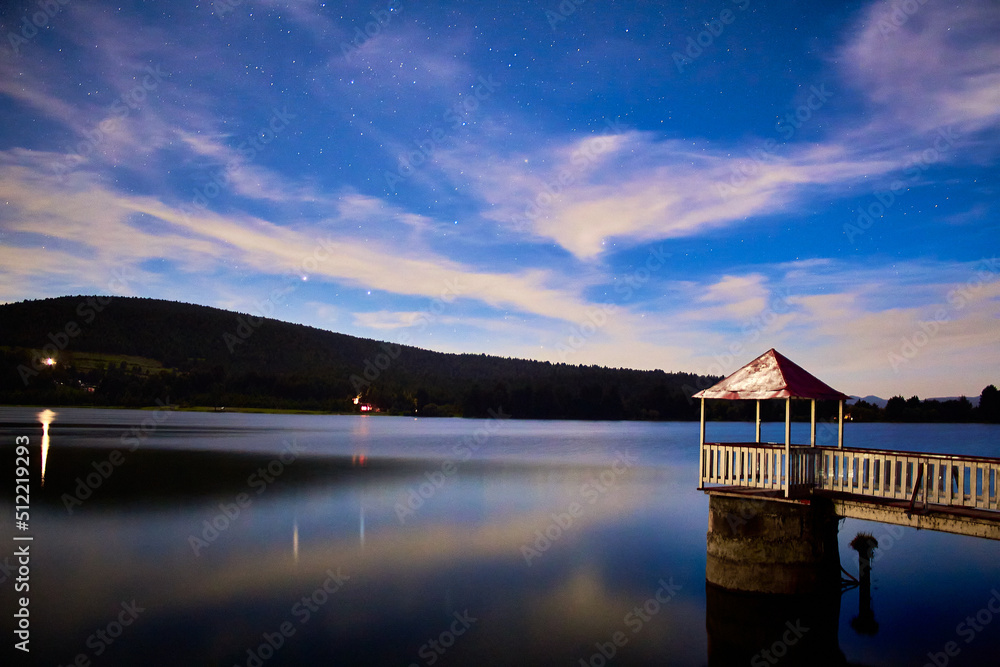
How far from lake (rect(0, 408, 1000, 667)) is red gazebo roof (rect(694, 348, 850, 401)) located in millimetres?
4285

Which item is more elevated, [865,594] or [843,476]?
[843,476]

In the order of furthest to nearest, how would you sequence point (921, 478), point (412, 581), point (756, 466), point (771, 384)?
point (412, 581), point (756, 466), point (771, 384), point (921, 478)

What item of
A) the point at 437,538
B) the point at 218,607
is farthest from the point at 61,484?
the point at 218,607

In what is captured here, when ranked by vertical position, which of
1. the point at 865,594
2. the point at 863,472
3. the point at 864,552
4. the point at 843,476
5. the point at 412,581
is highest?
the point at 863,472

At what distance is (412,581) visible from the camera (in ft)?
56.6

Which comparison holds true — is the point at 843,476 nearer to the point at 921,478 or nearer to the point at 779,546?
the point at 921,478

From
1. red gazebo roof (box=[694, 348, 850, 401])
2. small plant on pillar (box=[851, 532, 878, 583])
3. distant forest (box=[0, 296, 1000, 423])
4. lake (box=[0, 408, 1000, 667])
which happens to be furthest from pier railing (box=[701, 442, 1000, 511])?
distant forest (box=[0, 296, 1000, 423])

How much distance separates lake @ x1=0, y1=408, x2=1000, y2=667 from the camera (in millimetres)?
12695

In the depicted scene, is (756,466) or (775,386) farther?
(756,466)

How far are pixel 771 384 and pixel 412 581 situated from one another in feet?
31.4

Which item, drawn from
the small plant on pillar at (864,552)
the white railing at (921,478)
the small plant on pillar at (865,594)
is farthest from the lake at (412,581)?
the white railing at (921,478)

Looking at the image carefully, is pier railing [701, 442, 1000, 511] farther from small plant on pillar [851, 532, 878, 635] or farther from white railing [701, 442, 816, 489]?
small plant on pillar [851, 532, 878, 635]

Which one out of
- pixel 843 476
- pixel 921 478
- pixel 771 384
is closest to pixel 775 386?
pixel 771 384

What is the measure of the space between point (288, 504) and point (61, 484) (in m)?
10.5
